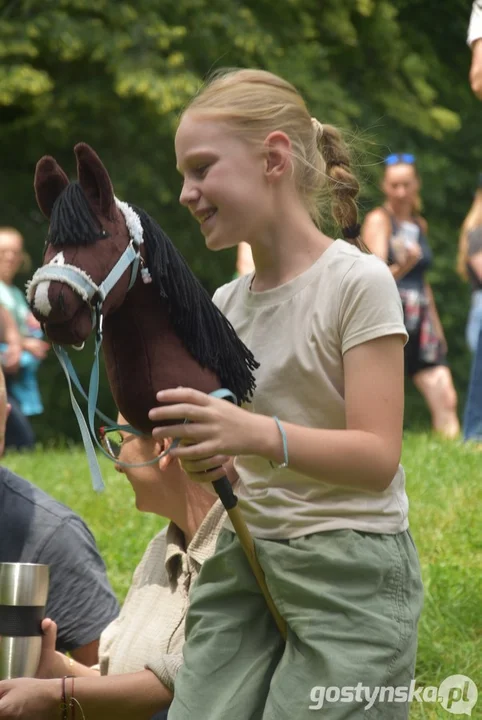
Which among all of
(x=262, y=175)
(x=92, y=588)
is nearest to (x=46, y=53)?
(x=92, y=588)

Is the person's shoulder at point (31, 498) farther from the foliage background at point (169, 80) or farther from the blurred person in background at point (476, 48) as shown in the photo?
the foliage background at point (169, 80)

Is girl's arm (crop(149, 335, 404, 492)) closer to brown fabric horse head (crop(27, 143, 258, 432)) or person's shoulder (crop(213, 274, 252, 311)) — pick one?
brown fabric horse head (crop(27, 143, 258, 432))

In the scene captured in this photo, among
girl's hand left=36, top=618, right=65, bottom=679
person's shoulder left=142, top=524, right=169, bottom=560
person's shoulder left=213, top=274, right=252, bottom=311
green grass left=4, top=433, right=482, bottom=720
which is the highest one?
person's shoulder left=213, top=274, right=252, bottom=311

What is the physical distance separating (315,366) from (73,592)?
1521 mm

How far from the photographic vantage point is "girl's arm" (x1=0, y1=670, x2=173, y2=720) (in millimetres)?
2967

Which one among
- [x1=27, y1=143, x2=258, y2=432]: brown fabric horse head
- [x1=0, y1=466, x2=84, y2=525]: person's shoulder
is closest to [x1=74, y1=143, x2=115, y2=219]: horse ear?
[x1=27, y1=143, x2=258, y2=432]: brown fabric horse head

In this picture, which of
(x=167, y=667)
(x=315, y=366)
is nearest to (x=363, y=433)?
(x=315, y=366)

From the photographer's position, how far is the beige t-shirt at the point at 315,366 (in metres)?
2.38

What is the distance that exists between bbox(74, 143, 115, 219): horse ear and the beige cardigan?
3.34 feet

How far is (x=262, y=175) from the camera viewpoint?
247 cm

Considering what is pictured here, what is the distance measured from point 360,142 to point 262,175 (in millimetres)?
514

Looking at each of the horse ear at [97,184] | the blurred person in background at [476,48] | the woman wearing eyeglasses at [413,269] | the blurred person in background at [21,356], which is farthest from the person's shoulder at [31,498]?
the blurred person in background at [21,356]

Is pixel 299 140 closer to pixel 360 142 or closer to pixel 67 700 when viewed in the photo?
pixel 360 142

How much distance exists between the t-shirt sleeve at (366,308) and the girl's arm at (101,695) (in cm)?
113
